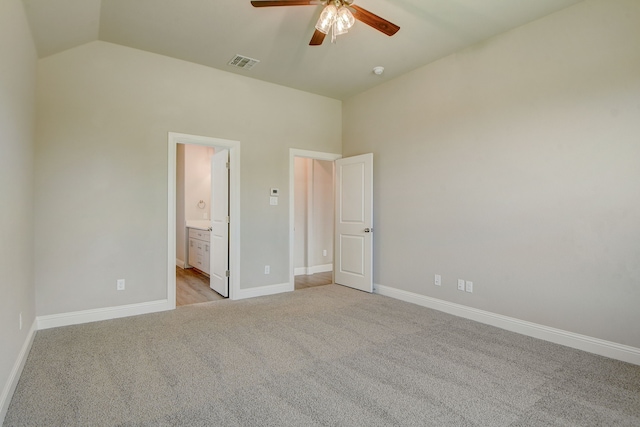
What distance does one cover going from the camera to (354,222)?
4.95 m

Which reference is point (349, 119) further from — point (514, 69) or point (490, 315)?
point (490, 315)

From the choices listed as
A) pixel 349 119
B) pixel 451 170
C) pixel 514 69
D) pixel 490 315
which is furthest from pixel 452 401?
pixel 349 119

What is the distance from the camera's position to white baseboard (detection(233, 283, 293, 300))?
437 centimetres

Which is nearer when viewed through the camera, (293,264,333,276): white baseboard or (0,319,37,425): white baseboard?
(0,319,37,425): white baseboard

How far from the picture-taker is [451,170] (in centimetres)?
378

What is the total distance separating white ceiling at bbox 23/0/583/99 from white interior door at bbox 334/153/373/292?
55.9 inches

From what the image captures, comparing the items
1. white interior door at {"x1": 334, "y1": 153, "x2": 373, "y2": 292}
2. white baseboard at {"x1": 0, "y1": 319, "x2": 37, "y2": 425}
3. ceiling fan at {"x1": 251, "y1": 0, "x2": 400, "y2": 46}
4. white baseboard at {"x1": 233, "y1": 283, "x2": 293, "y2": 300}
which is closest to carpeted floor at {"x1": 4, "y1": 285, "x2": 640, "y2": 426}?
white baseboard at {"x1": 0, "y1": 319, "x2": 37, "y2": 425}

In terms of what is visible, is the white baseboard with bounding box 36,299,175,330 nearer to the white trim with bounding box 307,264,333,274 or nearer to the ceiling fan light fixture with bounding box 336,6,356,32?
the white trim with bounding box 307,264,333,274

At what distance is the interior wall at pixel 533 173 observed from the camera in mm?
2600

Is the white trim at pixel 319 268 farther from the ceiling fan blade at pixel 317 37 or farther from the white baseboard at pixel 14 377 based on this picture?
the ceiling fan blade at pixel 317 37

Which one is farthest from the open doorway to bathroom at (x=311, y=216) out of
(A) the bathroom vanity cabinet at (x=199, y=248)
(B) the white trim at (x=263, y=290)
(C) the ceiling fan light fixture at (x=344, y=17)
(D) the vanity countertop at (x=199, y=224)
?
(C) the ceiling fan light fixture at (x=344, y=17)

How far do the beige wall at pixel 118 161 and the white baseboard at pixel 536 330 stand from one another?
236 cm

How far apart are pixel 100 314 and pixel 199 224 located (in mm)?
3123

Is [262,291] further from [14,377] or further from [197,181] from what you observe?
[197,181]
